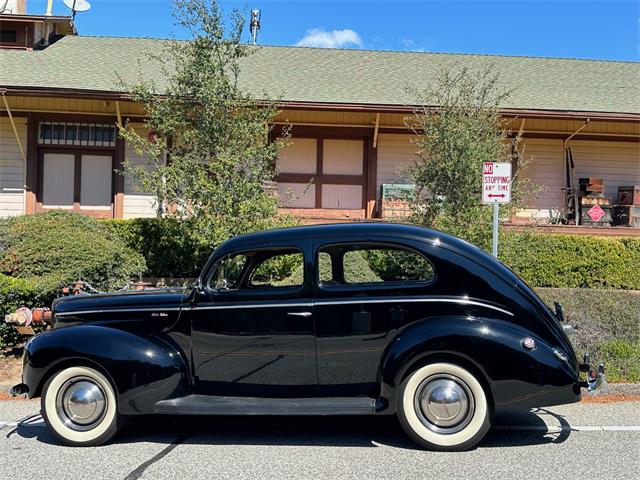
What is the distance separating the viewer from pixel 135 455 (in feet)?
15.3

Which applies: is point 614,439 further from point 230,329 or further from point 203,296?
point 203,296

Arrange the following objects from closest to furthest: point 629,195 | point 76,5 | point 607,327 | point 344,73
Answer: point 607,327
point 629,195
point 344,73
point 76,5

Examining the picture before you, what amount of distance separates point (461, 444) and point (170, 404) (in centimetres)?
238

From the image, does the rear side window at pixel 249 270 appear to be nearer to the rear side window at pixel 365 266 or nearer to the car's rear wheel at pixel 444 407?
the rear side window at pixel 365 266

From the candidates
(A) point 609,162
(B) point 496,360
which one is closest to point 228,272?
(B) point 496,360

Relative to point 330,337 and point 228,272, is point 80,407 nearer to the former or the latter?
point 228,272

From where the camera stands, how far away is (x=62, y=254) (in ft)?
29.3

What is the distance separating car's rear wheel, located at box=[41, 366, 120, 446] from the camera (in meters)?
4.93

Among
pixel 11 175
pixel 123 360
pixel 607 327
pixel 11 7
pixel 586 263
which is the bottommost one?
pixel 607 327

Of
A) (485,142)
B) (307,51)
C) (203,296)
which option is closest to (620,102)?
(485,142)

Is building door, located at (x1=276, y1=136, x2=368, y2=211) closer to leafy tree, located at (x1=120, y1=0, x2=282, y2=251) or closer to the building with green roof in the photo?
the building with green roof

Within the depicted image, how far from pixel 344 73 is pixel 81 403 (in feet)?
45.2

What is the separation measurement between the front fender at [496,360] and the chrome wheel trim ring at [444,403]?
0.18 metres

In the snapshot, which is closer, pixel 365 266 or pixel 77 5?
pixel 365 266
